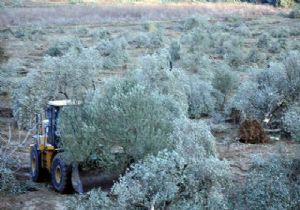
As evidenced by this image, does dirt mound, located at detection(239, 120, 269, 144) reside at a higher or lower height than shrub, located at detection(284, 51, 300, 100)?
lower

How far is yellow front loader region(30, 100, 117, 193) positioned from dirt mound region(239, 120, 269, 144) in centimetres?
561

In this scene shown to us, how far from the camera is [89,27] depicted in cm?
4938

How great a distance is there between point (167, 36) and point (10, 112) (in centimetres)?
2486

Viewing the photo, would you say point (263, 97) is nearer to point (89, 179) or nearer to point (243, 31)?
point (89, 179)

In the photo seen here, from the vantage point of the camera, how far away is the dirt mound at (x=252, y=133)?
583 inches

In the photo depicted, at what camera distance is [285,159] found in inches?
391

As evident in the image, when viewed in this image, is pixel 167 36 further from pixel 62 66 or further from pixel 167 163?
pixel 167 163

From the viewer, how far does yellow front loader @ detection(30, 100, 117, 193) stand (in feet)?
34.6

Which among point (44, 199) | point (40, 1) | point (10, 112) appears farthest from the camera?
point (40, 1)

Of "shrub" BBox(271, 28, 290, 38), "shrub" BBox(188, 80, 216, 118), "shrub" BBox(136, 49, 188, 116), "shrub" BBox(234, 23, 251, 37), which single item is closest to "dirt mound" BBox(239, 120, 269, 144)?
"shrub" BBox(136, 49, 188, 116)

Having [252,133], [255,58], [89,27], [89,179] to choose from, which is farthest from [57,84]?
[89,27]

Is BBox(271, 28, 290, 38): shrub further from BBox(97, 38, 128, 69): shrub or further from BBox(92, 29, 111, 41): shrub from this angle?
BBox(97, 38, 128, 69): shrub

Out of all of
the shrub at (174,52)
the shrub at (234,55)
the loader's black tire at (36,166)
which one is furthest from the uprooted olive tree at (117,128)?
the shrub at (174,52)

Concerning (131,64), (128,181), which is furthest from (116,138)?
(131,64)
